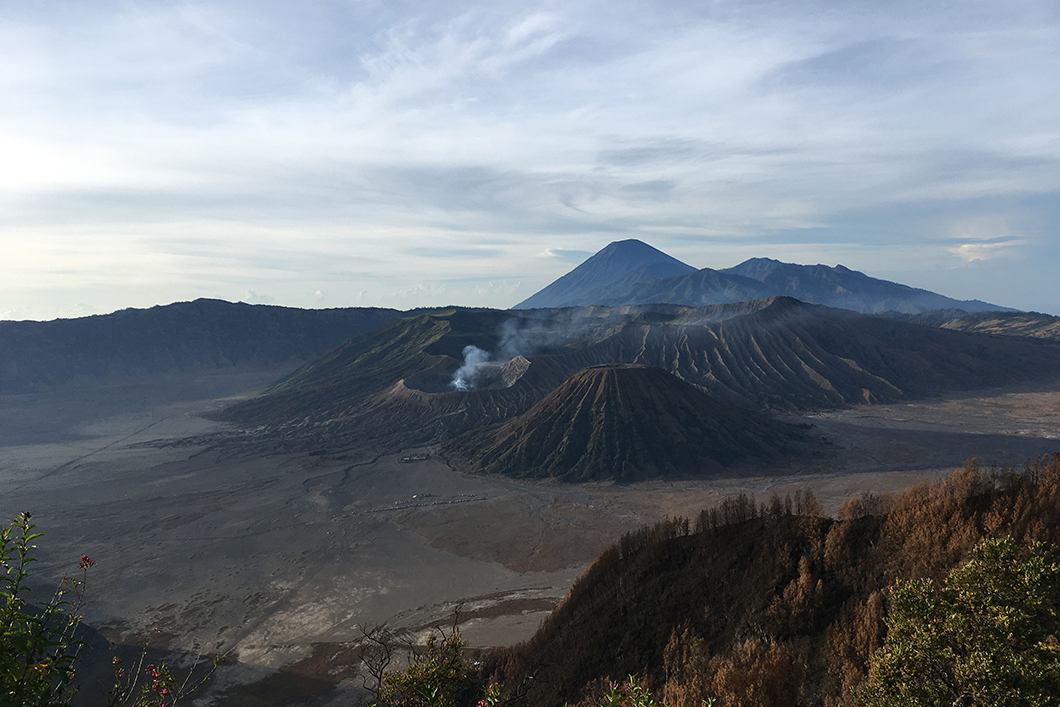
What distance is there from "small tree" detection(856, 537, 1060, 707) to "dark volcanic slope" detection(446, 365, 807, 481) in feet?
148

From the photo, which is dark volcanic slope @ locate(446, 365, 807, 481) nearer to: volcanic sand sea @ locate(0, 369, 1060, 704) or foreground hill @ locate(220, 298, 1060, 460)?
volcanic sand sea @ locate(0, 369, 1060, 704)

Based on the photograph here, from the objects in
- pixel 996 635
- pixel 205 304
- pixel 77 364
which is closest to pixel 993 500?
pixel 996 635

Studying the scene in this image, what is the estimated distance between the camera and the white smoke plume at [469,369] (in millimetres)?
89688

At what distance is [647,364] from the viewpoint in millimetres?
91000

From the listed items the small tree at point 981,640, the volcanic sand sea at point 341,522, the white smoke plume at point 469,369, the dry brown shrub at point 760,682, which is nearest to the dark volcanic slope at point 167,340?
the volcanic sand sea at point 341,522

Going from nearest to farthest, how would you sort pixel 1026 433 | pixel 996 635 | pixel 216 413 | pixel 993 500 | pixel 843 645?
pixel 996 635 → pixel 843 645 → pixel 993 500 → pixel 1026 433 → pixel 216 413

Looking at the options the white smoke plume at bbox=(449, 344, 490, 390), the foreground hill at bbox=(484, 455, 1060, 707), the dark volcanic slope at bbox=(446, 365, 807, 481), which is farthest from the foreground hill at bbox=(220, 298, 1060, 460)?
the foreground hill at bbox=(484, 455, 1060, 707)

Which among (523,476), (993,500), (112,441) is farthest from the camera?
(112,441)

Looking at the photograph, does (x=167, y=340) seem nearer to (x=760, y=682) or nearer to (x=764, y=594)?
(x=764, y=594)

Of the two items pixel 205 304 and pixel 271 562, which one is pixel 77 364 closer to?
pixel 205 304

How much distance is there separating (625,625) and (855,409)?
241 feet

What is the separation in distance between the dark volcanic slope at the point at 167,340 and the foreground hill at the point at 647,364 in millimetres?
45817

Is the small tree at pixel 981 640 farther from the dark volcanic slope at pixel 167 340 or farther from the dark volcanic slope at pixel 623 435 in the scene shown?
the dark volcanic slope at pixel 167 340

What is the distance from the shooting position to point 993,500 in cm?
1675
